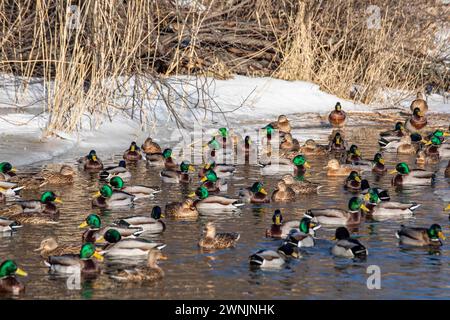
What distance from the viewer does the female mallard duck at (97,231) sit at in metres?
12.5

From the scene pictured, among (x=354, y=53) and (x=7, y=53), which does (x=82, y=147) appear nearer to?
(x=7, y=53)

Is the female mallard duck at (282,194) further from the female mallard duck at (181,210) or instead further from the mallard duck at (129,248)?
the mallard duck at (129,248)

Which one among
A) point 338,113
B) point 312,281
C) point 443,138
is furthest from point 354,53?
point 312,281

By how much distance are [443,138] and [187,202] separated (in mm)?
8515

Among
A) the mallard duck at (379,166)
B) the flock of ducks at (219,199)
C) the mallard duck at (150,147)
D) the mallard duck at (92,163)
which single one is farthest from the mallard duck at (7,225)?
the mallard duck at (379,166)

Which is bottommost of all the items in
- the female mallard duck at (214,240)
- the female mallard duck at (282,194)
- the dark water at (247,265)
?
the dark water at (247,265)

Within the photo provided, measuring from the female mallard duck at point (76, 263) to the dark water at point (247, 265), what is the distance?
135 millimetres

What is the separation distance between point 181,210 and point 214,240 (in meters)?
1.94

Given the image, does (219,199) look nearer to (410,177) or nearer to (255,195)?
(255,195)

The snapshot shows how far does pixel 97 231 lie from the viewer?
12.6 m

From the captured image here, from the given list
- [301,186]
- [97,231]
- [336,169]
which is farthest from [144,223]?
[336,169]

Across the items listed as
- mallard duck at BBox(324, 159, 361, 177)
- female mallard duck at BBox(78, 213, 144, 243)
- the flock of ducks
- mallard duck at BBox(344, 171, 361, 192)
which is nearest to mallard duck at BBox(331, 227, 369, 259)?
the flock of ducks

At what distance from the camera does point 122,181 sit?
1581 centimetres

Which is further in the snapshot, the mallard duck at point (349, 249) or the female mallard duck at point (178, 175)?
the female mallard duck at point (178, 175)
